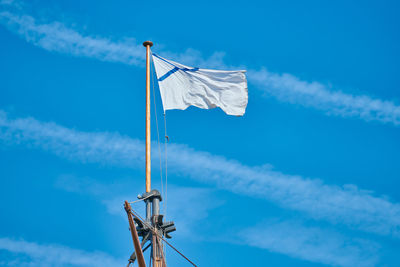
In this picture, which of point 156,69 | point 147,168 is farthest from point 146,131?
point 156,69

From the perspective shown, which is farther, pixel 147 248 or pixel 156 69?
pixel 156 69

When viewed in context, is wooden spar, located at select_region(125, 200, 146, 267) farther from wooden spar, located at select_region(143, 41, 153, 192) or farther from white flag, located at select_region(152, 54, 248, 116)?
white flag, located at select_region(152, 54, 248, 116)

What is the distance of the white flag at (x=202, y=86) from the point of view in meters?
44.1

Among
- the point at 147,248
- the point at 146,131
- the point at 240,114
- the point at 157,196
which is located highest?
the point at 240,114

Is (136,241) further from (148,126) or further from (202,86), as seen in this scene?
(202,86)

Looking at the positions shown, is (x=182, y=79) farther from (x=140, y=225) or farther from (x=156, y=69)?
(x=140, y=225)

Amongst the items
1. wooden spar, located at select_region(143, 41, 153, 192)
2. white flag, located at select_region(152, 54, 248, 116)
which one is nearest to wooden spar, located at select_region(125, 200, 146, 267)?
wooden spar, located at select_region(143, 41, 153, 192)

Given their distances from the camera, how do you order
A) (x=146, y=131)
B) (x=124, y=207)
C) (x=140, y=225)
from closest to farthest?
(x=124, y=207), (x=140, y=225), (x=146, y=131)

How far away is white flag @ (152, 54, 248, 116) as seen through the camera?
145 feet

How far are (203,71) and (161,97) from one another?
3.60 metres

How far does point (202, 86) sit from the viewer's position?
44.9 meters

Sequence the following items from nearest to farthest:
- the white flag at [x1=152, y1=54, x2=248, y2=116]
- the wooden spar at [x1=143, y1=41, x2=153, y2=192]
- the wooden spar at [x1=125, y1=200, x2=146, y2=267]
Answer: the wooden spar at [x1=125, y1=200, x2=146, y2=267] < the wooden spar at [x1=143, y1=41, x2=153, y2=192] < the white flag at [x1=152, y1=54, x2=248, y2=116]

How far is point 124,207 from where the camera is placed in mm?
35500

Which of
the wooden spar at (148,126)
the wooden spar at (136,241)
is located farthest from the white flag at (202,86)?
the wooden spar at (136,241)
